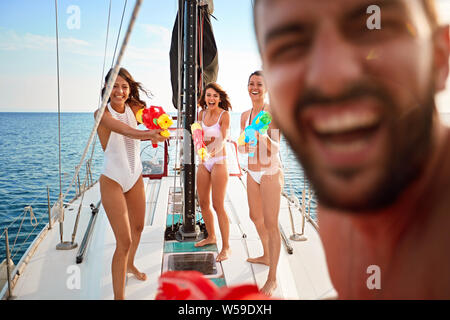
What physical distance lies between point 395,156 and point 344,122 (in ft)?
0.17

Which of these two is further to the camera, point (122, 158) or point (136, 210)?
point (136, 210)

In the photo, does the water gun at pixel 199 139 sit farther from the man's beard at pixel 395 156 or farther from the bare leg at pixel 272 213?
the man's beard at pixel 395 156

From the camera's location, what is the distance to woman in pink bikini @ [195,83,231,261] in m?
2.28

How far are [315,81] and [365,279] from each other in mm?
273

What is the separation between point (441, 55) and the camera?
0.29 m

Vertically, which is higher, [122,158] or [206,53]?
[206,53]

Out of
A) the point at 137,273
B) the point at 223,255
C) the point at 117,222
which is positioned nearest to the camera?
the point at 117,222

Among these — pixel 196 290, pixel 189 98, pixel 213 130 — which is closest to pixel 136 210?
pixel 213 130

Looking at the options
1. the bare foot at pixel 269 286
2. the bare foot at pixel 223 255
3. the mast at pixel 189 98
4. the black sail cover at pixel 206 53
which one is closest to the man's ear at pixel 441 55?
the bare foot at pixel 269 286

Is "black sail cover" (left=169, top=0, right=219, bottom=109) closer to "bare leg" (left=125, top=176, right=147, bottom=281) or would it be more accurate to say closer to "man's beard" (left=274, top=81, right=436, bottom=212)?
"bare leg" (left=125, top=176, right=147, bottom=281)

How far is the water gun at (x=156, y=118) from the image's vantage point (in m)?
1.60

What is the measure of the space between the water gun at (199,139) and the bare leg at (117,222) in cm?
70

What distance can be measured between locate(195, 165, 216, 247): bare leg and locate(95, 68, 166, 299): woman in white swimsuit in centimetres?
59

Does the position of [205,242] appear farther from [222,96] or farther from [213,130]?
[222,96]
